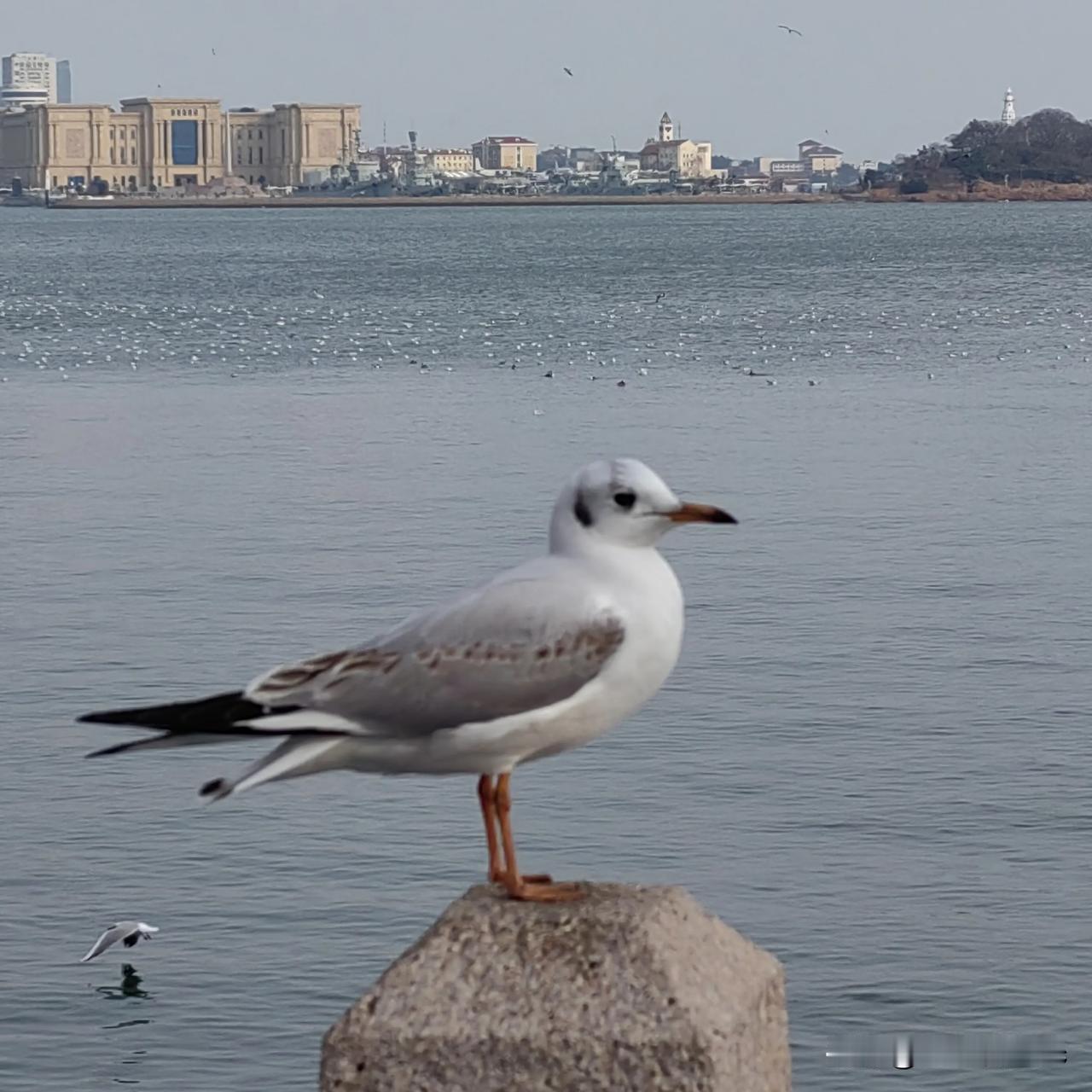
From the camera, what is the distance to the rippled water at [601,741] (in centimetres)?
1366

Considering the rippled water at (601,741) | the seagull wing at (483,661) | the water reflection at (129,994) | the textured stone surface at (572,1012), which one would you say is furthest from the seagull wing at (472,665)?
the water reflection at (129,994)

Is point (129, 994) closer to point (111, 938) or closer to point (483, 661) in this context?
point (111, 938)

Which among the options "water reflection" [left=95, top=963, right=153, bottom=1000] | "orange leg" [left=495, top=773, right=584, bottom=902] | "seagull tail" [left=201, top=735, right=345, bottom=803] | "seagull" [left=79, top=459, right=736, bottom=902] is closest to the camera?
"seagull tail" [left=201, top=735, right=345, bottom=803]

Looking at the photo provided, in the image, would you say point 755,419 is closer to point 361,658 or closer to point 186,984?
point 186,984

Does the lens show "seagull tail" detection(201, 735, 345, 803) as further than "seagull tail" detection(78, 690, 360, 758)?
Yes

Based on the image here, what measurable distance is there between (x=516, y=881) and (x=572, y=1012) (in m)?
0.45

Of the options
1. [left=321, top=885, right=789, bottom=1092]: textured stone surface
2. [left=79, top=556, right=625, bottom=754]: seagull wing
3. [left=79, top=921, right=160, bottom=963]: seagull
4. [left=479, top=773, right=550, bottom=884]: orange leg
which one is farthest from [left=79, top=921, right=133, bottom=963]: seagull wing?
[left=321, top=885, right=789, bottom=1092]: textured stone surface

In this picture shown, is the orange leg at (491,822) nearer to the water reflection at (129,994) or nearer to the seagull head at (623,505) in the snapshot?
the seagull head at (623,505)

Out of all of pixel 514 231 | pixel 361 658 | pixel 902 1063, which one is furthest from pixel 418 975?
pixel 514 231

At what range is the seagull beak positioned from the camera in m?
4.52

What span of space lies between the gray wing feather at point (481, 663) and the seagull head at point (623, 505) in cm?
11

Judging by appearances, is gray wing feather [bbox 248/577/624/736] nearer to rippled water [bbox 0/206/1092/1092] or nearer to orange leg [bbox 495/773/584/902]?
orange leg [bbox 495/773/584/902]

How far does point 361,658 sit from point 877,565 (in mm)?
21200

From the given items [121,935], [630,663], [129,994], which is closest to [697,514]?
[630,663]
